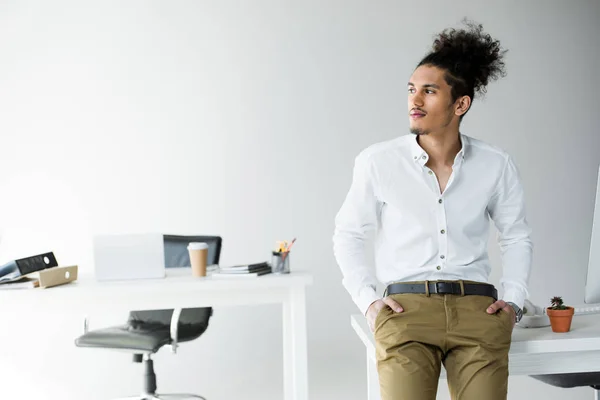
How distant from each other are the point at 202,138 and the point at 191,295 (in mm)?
2026

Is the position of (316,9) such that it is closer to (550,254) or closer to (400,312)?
(550,254)

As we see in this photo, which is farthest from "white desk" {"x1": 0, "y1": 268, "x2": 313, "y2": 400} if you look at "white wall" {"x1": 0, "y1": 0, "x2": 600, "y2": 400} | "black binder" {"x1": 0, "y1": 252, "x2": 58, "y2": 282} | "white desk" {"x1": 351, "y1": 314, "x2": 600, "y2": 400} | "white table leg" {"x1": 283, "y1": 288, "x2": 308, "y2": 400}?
"white wall" {"x1": 0, "y1": 0, "x2": 600, "y2": 400}

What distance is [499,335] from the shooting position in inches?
68.0

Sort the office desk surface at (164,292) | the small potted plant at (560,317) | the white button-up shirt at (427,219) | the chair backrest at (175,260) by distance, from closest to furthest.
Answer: the small potted plant at (560,317), the white button-up shirt at (427,219), the office desk surface at (164,292), the chair backrest at (175,260)

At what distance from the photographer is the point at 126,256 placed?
286 cm

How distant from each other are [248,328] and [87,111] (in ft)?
6.08

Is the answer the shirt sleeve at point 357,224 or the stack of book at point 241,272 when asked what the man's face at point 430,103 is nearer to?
the shirt sleeve at point 357,224

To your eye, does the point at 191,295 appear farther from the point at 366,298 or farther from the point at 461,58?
the point at 461,58

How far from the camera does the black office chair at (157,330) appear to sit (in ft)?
10.1

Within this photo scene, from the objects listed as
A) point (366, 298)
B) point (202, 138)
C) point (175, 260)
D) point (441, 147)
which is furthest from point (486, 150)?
point (202, 138)

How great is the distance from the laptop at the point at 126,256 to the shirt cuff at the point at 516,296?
152cm

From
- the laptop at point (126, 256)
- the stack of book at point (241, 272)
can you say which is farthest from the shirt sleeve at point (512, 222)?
the laptop at point (126, 256)

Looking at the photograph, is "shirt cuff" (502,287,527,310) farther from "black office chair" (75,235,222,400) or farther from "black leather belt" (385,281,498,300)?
"black office chair" (75,235,222,400)

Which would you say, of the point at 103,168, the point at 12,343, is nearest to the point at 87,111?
the point at 103,168
